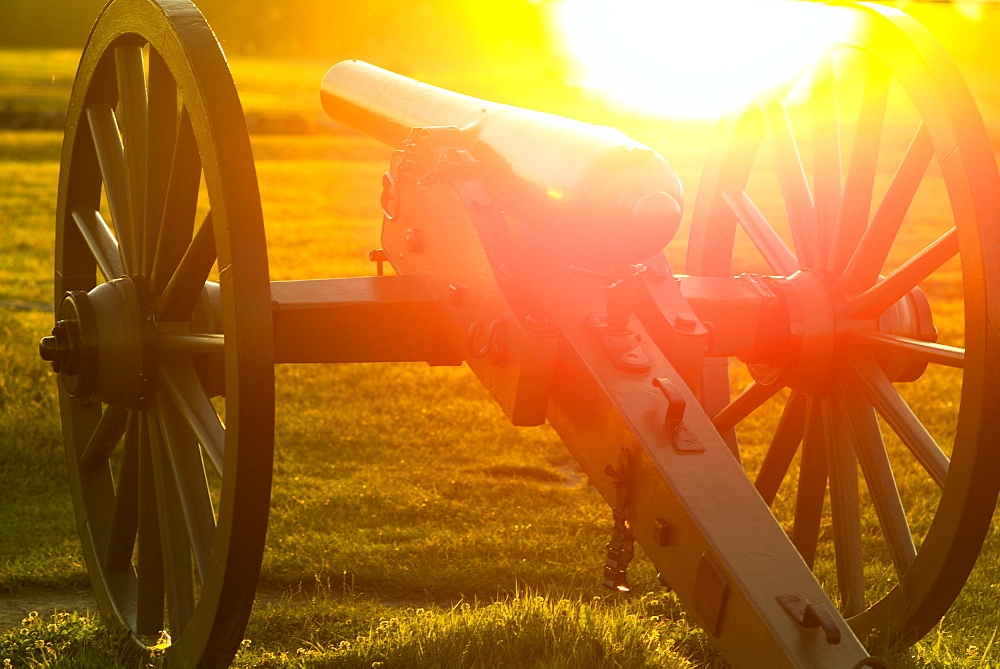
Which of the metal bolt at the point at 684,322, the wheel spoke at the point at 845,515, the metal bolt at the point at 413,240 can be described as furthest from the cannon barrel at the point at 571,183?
the wheel spoke at the point at 845,515

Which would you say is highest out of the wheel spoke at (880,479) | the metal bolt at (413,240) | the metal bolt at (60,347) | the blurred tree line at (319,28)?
the metal bolt at (413,240)

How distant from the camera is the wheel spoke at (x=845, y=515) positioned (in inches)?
163

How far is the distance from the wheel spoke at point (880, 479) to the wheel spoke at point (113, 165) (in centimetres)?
250

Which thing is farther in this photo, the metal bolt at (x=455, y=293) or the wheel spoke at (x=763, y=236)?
the wheel spoke at (x=763, y=236)

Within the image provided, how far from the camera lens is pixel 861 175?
4.33 meters

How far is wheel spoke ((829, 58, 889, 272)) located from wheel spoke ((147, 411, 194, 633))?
2.37 meters

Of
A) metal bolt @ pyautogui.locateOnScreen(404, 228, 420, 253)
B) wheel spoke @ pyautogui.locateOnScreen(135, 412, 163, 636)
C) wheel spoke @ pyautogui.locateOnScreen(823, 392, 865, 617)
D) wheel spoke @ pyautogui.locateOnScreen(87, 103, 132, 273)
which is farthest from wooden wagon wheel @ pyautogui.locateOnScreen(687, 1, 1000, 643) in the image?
wheel spoke @ pyautogui.locateOnScreen(87, 103, 132, 273)

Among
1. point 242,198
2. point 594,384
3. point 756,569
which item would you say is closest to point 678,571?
point 756,569

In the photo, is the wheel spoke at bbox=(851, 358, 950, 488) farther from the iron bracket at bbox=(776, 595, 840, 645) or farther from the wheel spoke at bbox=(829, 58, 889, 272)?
the iron bracket at bbox=(776, 595, 840, 645)

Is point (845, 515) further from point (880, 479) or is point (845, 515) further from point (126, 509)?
point (126, 509)

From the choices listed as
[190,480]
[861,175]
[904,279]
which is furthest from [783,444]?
[190,480]

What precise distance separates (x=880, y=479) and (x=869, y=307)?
588 millimetres

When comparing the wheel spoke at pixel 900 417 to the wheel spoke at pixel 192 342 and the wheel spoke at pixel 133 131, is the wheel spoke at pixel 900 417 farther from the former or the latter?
the wheel spoke at pixel 133 131

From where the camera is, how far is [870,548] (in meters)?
5.80
